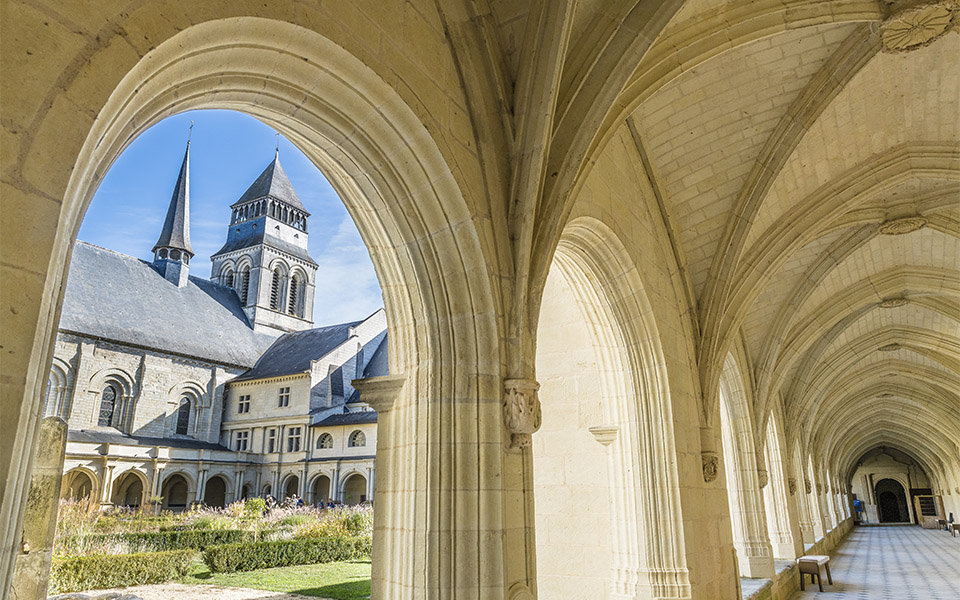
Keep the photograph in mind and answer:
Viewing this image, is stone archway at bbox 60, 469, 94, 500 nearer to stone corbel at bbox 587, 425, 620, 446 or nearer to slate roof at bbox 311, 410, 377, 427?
slate roof at bbox 311, 410, 377, 427

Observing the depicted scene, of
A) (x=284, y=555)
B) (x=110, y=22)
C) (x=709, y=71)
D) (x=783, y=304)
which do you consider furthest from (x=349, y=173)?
(x=284, y=555)

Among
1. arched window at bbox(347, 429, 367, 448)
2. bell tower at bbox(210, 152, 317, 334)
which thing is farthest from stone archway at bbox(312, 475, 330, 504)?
bell tower at bbox(210, 152, 317, 334)

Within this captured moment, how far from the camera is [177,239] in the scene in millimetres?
30531

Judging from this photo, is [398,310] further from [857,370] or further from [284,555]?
[857,370]

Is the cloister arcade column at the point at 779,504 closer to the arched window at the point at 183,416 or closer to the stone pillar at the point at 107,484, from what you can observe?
the stone pillar at the point at 107,484

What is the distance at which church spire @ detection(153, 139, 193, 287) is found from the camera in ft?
96.7

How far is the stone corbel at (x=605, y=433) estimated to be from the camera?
530cm

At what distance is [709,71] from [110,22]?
14.5 ft

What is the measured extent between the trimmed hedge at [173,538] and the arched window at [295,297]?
23879 mm

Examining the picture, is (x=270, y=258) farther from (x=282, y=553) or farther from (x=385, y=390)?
(x=385, y=390)

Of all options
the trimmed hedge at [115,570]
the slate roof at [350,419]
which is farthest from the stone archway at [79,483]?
the trimmed hedge at [115,570]

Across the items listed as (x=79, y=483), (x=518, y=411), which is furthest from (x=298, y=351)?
(x=518, y=411)

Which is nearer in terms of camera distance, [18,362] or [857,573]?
[18,362]

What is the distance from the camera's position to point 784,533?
10.6m
